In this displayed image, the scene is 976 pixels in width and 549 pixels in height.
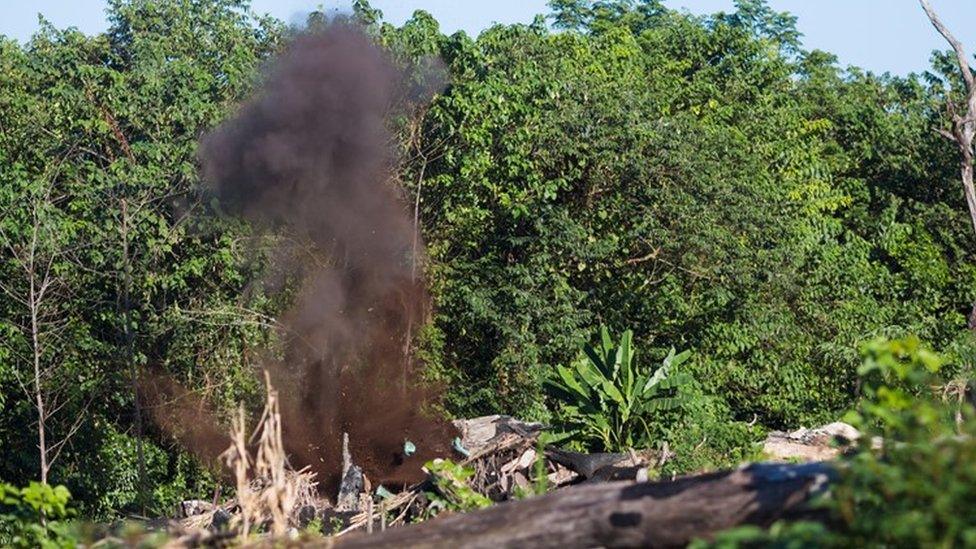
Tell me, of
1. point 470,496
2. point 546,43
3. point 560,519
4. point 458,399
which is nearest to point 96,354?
point 458,399

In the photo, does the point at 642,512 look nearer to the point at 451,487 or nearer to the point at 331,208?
the point at 451,487

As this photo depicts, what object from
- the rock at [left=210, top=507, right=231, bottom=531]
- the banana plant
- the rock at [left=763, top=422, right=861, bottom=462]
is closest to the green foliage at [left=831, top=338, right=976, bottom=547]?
the rock at [left=210, top=507, right=231, bottom=531]

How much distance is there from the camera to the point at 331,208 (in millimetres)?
22281

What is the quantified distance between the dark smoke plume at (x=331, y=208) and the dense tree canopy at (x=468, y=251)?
0.44 meters

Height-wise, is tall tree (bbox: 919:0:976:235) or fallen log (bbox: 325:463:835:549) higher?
tall tree (bbox: 919:0:976:235)

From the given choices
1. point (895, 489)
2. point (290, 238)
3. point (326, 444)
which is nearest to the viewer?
point (895, 489)

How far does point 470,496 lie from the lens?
10.7 m

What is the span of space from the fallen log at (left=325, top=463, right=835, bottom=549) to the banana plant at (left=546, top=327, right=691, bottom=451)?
1235 centimetres

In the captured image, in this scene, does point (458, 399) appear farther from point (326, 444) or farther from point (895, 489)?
point (895, 489)

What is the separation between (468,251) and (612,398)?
649 cm

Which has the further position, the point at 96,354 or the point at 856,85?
the point at 856,85

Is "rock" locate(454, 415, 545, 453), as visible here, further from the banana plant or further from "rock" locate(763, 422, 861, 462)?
"rock" locate(763, 422, 861, 462)

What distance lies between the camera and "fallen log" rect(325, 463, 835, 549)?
5172 millimetres

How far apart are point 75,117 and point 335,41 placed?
12.8 feet
